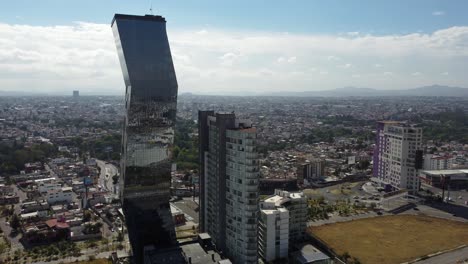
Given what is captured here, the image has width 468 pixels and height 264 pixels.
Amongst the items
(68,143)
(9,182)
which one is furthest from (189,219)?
(68,143)

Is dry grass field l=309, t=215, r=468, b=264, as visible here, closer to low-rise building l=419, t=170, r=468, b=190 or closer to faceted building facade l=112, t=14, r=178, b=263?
low-rise building l=419, t=170, r=468, b=190

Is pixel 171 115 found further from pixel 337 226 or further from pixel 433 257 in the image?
pixel 433 257

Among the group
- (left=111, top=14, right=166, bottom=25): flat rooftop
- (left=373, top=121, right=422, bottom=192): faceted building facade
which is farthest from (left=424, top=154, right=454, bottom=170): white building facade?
(left=111, top=14, right=166, bottom=25): flat rooftop

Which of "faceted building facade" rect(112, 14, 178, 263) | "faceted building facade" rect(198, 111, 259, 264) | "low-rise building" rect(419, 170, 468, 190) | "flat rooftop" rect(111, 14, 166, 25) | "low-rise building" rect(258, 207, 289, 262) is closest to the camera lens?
"faceted building facade" rect(198, 111, 259, 264)

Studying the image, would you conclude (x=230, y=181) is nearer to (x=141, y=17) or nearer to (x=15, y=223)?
(x=141, y=17)

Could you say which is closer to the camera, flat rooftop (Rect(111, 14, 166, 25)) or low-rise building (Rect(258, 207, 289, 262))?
flat rooftop (Rect(111, 14, 166, 25))

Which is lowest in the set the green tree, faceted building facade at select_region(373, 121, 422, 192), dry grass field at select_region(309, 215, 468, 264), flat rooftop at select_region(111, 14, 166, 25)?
dry grass field at select_region(309, 215, 468, 264)

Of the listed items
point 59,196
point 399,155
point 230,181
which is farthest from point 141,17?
point 399,155

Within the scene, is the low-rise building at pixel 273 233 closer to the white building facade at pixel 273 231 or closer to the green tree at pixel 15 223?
the white building facade at pixel 273 231
